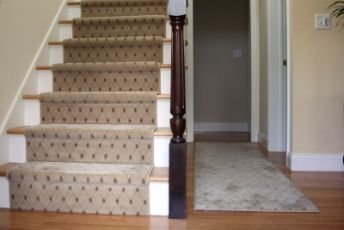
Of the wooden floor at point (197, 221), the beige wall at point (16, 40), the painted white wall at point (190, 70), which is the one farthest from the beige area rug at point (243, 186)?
the beige wall at point (16, 40)

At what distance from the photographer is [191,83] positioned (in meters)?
4.13

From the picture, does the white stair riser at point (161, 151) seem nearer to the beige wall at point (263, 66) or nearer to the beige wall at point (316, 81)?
the beige wall at point (316, 81)

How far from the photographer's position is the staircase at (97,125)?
171cm

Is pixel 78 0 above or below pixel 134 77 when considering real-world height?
above

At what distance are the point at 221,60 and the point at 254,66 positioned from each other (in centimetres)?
117

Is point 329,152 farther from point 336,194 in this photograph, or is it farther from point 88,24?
point 88,24

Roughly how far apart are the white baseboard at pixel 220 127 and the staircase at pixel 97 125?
2.80 metres

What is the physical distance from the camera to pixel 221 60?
530 cm

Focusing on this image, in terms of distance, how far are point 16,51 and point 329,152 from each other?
2474 mm

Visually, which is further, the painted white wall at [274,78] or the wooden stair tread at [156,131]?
the painted white wall at [274,78]

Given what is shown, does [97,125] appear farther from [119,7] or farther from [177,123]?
[119,7]

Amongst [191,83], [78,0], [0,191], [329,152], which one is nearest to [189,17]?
[191,83]

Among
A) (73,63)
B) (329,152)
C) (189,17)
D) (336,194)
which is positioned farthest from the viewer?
(189,17)

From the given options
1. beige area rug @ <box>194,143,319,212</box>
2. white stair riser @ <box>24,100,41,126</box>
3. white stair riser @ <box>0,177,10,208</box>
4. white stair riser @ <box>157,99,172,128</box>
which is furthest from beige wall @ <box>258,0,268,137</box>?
white stair riser @ <box>0,177,10,208</box>
